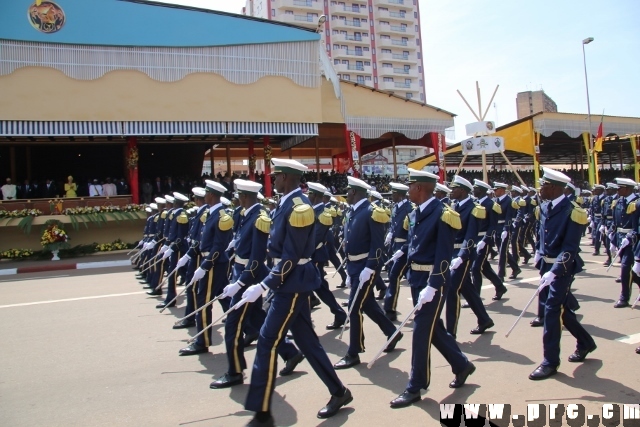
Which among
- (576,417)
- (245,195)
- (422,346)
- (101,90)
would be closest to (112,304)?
(245,195)

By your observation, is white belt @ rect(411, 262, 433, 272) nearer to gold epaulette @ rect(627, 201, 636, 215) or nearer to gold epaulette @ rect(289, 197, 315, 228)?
gold epaulette @ rect(289, 197, 315, 228)

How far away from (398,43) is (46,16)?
62.8 meters

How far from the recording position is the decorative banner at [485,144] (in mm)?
20344

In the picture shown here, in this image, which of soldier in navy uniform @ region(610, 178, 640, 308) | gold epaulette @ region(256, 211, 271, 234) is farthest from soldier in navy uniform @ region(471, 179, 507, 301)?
gold epaulette @ region(256, 211, 271, 234)

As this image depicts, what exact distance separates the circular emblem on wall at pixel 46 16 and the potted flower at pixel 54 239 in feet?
21.8

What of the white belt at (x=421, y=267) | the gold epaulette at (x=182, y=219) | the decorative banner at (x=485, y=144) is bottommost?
the white belt at (x=421, y=267)

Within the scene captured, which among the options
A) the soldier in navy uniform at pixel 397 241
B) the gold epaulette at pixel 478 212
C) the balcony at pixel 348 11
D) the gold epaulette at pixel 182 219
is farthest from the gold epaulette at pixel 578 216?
the balcony at pixel 348 11

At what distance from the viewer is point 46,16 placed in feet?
57.4

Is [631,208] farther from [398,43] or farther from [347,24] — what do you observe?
[398,43]

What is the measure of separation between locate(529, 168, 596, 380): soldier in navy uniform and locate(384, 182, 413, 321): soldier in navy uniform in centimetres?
220

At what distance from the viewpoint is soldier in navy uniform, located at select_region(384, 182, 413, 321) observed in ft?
23.6

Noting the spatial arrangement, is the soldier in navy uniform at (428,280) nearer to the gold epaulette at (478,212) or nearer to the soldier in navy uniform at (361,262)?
the soldier in navy uniform at (361,262)

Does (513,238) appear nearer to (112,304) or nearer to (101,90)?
(112,304)

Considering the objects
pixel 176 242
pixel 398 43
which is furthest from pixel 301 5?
pixel 176 242
